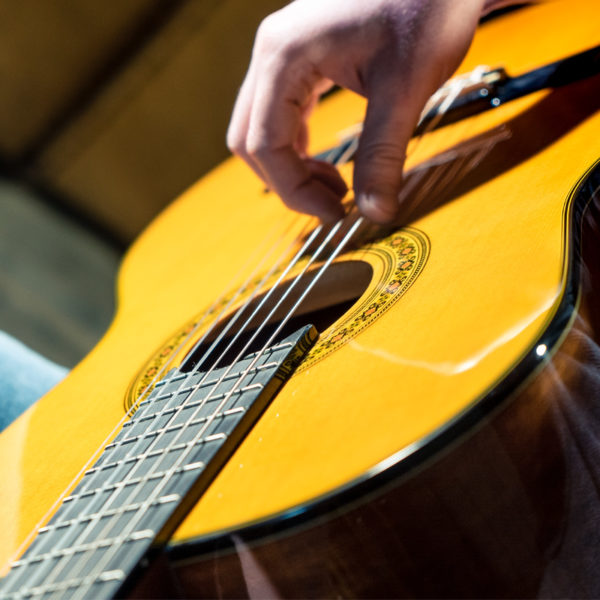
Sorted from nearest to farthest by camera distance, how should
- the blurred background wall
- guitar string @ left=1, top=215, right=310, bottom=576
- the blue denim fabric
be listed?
guitar string @ left=1, top=215, right=310, bottom=576 → the blue denim fabric → the blurred background wall

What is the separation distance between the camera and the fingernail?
0.63 metres

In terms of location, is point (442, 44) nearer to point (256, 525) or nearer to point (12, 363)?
point (256, 525)

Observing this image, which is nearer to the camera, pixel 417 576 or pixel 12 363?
pixel 417 576

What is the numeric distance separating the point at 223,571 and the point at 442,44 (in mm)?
480

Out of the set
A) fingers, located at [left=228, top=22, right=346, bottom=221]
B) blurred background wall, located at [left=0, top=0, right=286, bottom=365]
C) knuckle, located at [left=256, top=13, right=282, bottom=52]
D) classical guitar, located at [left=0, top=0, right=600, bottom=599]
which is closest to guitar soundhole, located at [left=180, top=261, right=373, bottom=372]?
classical guitar, located at [left=0, top=0, right=600, bottom=599]

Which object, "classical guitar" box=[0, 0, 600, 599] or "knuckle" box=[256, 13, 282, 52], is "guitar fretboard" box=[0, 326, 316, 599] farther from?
"knuckle" box=[256, 13, 282, 52]

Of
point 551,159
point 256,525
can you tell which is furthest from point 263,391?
point 551,159

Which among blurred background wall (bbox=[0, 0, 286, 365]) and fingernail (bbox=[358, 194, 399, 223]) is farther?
blurred background wall (bbox=[0, 0, 286, 365])

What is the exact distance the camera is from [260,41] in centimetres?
72

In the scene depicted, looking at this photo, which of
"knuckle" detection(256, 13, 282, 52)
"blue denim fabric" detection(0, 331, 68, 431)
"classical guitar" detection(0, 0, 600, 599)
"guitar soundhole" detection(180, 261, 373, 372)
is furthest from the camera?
"blue denim fabric" detection(0, 331, 68, 431)

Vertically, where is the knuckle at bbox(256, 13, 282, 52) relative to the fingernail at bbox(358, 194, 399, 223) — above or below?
above

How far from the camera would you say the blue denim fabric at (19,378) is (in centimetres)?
89

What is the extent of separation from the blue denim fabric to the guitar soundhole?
15.0 inches

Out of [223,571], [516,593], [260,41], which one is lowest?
[516,593]
